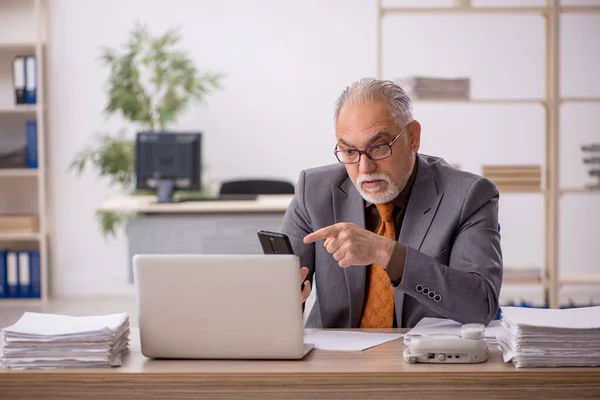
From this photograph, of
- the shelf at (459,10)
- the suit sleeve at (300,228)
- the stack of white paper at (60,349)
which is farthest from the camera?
the shelf at (459,10)

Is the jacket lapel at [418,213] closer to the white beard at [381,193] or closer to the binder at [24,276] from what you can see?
the white beard at [381,193]

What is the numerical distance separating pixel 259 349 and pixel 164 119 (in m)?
4.22

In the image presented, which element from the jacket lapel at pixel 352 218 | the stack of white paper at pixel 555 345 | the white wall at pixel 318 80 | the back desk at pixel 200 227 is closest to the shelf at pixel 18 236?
the white wall at pixel 318 80

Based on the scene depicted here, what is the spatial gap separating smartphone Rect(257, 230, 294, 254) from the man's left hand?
77 mm

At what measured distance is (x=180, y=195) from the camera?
587cm

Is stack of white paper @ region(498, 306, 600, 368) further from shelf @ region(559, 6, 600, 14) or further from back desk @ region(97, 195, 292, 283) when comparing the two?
shelf @ region(559, 6, 600, 14)

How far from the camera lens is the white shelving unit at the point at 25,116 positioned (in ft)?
19.9

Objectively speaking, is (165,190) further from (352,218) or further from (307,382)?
(307,382)

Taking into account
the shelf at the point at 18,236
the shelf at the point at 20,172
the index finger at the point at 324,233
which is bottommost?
the shelf at the point at 18,236

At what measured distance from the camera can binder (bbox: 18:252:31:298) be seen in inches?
239

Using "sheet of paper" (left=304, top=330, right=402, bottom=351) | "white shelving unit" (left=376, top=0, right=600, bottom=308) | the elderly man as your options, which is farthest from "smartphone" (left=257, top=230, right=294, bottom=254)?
"white shelving unit" (left=376, top=0, right=600, bottom=308)

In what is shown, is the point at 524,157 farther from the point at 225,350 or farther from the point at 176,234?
the point at 225,350

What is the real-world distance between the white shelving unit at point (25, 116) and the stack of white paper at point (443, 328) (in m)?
4.53

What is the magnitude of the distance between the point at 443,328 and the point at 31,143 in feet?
15.5
